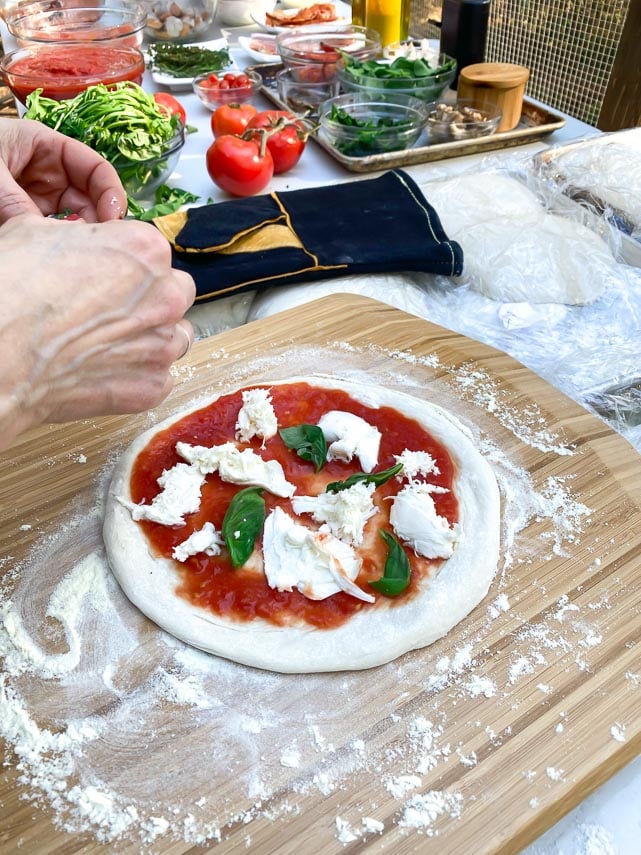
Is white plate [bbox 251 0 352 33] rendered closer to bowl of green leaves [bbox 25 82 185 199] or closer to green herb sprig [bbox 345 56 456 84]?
green herb sprig [bbox 345 56 456 84]

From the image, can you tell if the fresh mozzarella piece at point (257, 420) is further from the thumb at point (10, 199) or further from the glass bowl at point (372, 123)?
the glass bowl at point (372, 123)

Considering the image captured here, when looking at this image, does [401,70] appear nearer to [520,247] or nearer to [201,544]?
[520,247]

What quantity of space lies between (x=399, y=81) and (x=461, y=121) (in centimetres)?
37

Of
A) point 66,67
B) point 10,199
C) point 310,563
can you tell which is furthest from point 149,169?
point 310,563

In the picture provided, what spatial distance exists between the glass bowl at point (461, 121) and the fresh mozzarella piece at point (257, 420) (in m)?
2.08

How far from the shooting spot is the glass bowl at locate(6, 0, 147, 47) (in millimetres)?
3318

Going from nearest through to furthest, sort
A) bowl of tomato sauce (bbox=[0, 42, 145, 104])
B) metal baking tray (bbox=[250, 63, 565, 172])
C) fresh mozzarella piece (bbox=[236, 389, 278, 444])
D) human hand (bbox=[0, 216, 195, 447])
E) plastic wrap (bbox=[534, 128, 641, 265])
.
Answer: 1. human hand (bbox=[0, 216, 195, 447])
2. fresh mozzarella piece (bbox=[236, 389, 278, 444])
3. plastic wrap (bbox=[534, 128, 641, 265])
4. bowl of tomato sauce (bbox=[0, 42, 145, 104])
5. metal baking tray (bbox=[250, 63, 565, 172])

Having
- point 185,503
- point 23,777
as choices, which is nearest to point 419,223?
point 185,503

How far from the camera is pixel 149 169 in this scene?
2.81m

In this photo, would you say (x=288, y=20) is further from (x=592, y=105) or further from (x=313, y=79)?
(x=592, y=105)

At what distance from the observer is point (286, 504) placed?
5.44ft

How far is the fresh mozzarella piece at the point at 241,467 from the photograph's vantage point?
5.43ft

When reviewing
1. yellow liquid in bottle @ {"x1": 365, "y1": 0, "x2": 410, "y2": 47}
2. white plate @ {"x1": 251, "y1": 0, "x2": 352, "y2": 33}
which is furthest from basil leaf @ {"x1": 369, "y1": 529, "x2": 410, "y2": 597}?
yellow liquid in bottle @ {"x1": 365, "y1": 0, "x2": 410, "y2": 47}

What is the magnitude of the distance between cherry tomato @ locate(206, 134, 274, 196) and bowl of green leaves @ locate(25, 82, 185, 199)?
0.17 m
